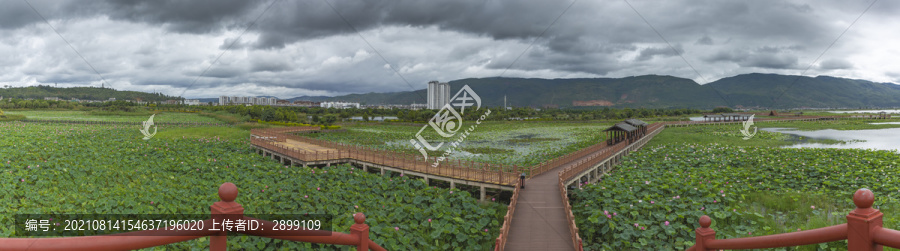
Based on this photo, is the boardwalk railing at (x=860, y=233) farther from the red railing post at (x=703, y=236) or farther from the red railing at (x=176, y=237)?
the red railing at (x=176, y=237)

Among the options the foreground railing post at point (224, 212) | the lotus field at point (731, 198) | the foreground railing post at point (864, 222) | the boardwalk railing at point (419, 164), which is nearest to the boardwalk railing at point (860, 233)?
the foreground railing post at point (864, 222)

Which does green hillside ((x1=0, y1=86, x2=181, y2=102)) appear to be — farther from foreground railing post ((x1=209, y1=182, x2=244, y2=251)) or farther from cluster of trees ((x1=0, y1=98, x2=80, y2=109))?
foreground railing post ((x1=209, y1=182, x2=244, y2=251))

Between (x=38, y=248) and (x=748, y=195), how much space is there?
18746 mm

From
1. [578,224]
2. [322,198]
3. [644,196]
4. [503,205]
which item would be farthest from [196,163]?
[644,196]

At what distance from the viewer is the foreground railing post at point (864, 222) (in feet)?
7.05

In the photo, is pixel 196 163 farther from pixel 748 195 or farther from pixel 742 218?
pixel 748 195

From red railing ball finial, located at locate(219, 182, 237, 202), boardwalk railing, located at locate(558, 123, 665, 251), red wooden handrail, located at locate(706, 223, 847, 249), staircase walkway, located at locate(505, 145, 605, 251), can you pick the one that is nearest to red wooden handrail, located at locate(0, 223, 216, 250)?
red railing ball finial, located at locate(219, 182, 237, 202)

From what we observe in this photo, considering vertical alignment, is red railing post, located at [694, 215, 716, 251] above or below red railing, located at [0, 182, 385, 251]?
below

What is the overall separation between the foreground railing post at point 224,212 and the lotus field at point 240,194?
21.0 ft

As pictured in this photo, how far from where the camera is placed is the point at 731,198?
46.3ft

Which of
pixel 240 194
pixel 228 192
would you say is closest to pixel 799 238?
pixel 228 192

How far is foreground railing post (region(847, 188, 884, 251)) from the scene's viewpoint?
2148mm

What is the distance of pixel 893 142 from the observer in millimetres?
34562

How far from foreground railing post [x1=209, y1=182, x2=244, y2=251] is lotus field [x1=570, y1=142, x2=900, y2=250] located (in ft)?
31.3
